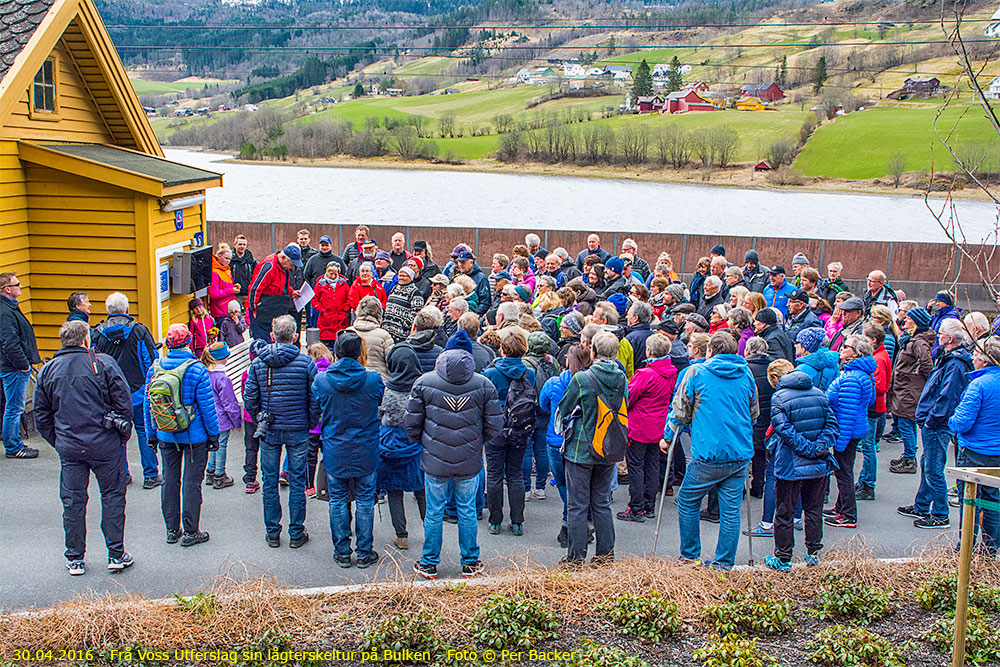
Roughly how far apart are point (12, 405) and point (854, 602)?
777 cm

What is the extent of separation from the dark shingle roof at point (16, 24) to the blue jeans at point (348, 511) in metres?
6.64

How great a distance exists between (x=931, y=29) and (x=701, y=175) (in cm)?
1738

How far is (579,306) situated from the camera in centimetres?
944

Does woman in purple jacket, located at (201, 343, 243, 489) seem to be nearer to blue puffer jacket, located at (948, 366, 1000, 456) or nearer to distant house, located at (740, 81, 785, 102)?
blue puffer jacket, located at (948, 366, 1000, 456)

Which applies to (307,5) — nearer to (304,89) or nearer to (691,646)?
(304,89)

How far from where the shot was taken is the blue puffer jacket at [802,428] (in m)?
6.20

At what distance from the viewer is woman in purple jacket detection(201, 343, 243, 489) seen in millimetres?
7652

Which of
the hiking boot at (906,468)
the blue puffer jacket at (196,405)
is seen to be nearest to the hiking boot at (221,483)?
the blue puffer jacket at (196,405)

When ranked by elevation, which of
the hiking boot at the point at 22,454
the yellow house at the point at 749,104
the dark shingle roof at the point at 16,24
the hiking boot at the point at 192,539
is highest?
the yellow house at the point at 749,104

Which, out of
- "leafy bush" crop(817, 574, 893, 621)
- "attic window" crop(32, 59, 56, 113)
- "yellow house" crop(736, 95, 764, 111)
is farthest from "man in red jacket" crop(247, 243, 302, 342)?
"yellow house" crop(736, 95, 764, 111)

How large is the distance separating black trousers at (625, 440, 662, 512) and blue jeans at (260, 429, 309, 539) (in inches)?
108

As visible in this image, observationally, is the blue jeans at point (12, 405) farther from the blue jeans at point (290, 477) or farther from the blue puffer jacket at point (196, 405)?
the blue jeans at point (290, 477)

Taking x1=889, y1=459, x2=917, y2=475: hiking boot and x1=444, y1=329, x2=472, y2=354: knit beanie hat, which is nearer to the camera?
x1=444, y1=329, x2=472, y2=354: knit beanie hat

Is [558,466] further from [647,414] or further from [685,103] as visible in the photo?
[685,103]
